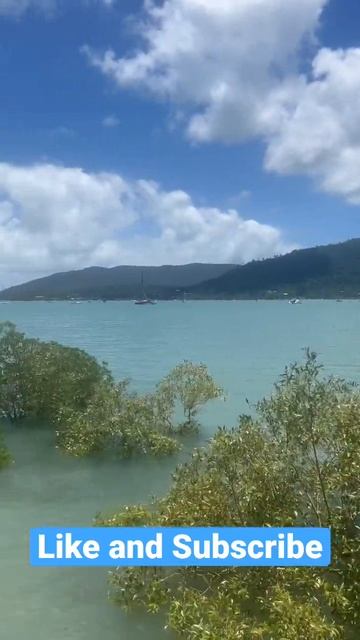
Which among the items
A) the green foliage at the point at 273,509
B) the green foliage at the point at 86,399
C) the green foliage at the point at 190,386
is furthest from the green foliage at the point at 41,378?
the green foliage at the point at 273,509

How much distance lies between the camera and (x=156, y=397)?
108ft

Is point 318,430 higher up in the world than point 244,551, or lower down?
higher up

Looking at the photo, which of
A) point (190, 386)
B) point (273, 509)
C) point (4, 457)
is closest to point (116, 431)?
point (4, 457)

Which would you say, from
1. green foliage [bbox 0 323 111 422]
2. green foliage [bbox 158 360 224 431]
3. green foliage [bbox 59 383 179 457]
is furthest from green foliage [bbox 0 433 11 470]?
green foliage [bbox 158 360 224 431]

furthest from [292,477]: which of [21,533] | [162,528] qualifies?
Answer: [21,533]

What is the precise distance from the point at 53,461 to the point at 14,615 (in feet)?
48.0

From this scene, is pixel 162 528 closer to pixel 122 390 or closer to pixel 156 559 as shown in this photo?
pixel 156 559

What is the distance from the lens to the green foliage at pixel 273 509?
1269cm

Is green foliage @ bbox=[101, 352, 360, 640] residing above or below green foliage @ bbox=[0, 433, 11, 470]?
above

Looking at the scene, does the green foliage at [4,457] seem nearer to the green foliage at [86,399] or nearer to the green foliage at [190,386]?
the green foliage at [86,399]

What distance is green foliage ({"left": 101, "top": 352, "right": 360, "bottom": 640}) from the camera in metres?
12.7

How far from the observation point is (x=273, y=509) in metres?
14.4

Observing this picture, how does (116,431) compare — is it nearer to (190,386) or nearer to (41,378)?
(190,386)

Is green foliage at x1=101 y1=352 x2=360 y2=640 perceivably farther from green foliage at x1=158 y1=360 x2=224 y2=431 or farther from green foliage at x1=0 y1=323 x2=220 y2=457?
green foliage at x1=158 y1=360 x2=224 y2=431
